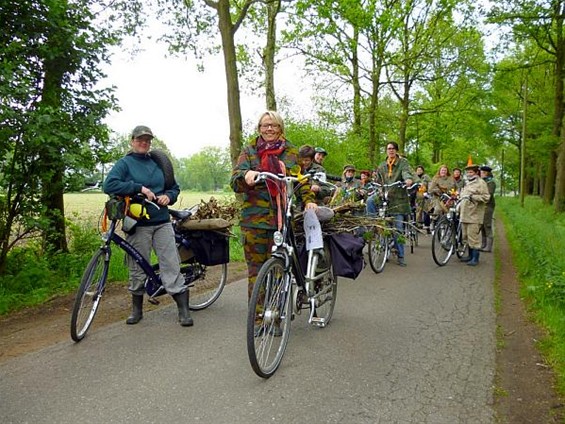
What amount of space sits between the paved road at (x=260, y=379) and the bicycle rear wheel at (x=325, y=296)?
0.13m

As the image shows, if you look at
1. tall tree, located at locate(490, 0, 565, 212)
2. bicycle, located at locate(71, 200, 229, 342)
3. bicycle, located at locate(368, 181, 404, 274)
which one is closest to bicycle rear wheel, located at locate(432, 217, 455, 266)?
bicycle, located at locate(368, 181, 404, 274)

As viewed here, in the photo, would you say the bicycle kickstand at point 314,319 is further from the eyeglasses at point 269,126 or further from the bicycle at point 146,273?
the eyeglasses at point 269,126

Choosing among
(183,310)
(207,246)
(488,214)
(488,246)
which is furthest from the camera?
(488,246)

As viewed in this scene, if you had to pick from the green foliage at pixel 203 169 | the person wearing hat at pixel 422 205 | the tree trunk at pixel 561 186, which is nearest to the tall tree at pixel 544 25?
the tree trunk at pixel 561 186

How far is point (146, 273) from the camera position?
199 inches

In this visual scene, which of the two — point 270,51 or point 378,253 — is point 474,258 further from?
point 270,51

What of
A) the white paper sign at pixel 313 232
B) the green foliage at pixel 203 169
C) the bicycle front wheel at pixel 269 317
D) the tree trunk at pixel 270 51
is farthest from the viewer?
the green foliage at pixel 203 169

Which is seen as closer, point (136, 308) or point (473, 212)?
point (136, 308)

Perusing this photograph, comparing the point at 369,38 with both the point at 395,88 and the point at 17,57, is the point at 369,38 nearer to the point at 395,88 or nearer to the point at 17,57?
the point at 395,88

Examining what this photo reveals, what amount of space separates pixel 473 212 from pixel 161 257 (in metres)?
6.33

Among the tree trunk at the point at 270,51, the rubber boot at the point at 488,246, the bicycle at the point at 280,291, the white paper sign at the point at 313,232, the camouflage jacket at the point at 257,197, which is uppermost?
the tree trunk at the point at 270,51

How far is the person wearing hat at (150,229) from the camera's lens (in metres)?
4.88

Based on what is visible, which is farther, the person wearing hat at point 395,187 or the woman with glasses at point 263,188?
the person wearing hat at point 395,187

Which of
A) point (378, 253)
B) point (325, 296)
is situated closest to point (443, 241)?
point (378, 253)
